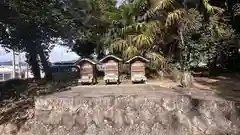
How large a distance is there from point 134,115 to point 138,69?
3.04m

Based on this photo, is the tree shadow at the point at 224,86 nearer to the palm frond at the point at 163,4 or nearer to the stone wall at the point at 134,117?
the stone wall at the point at 134,117

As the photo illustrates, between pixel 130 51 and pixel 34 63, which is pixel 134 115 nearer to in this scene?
pixel 130 51

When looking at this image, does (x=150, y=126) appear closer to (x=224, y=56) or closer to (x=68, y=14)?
(x=68, y=14)

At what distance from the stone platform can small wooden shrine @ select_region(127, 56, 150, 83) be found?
228 cm

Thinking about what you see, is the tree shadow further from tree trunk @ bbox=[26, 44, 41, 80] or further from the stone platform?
tree trunk @ bbox=[26, 44, 41, 80]

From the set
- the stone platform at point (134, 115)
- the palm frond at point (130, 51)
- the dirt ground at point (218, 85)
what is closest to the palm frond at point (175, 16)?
the palm frond at point (130, 51)

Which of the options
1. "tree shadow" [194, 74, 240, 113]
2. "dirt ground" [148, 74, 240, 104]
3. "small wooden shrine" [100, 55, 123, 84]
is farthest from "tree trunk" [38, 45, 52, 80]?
"tree shadow" [194, 74, 240, 113]

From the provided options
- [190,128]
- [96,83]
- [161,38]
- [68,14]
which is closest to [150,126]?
[190,128]

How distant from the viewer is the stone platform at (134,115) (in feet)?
22.5

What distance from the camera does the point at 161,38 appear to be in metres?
11.0

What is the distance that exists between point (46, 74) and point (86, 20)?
3.32 meters

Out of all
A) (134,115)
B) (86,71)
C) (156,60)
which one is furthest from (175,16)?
(134,115)

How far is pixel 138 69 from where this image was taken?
393 inches

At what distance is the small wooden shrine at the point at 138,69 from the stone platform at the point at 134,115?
7.47 ft
